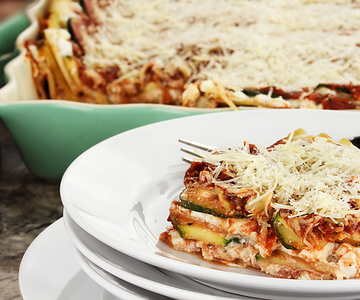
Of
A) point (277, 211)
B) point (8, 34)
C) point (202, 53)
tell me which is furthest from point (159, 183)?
point (8, 34)

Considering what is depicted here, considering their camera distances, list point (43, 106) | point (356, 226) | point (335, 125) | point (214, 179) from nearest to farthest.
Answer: point (356, 226) → point (214, 179) → point (335, 125) → point (43, 106)

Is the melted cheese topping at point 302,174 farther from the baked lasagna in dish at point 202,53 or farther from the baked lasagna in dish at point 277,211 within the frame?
the baked lasagna in dish at point 202,53

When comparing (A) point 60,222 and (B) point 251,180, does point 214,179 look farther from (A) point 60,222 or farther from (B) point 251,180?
(A) point 60,222

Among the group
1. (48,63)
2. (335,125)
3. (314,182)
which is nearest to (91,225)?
(314,182)

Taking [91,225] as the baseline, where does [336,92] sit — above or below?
below


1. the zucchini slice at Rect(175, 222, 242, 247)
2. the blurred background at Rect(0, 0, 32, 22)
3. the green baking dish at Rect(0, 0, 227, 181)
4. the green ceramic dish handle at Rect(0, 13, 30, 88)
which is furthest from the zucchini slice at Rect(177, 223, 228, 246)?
the green ceramic dish handle at Rect(0, 13, 30, 88)

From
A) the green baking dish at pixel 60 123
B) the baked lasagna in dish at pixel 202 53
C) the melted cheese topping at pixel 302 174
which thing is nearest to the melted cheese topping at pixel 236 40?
the baked lasagna in dish at pixel 202 53

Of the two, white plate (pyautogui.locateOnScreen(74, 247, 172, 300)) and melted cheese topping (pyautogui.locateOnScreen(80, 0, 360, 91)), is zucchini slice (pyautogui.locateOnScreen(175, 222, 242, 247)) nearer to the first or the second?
white plate (pyautogui.locateOnScreen(74, 247, 172, 300))
